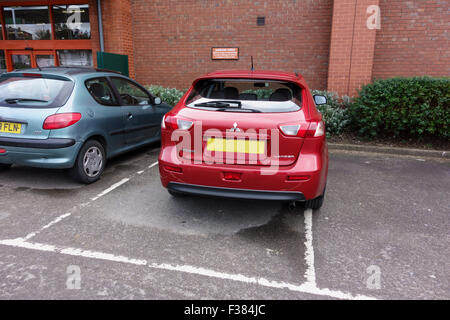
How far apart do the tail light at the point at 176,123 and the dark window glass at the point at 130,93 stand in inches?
92.6

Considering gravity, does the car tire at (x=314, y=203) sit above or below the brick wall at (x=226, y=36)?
below

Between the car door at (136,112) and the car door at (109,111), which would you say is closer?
the car door at (109,111)

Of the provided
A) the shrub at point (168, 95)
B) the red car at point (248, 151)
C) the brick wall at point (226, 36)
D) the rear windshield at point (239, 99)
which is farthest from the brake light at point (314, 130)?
the brick wall at point (226, 36)

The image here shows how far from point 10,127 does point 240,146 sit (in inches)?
121

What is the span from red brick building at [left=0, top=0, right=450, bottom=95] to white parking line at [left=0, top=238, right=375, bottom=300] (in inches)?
280

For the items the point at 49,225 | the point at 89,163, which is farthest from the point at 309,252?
the point at 89,163

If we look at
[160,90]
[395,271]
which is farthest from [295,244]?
[160,90]

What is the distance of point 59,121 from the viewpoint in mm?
4258

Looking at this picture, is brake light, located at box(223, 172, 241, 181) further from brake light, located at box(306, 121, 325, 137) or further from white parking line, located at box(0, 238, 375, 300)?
Result: white parking line, located at box(0, 238, 375, 300)

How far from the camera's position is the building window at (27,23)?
36.2ft

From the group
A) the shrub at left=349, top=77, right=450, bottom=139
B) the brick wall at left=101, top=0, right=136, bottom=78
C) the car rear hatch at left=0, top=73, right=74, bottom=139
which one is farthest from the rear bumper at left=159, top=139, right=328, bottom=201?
the brick wall at left=101, top=0, right=136, bottom=78

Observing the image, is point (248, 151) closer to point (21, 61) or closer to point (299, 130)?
point (299, 130)

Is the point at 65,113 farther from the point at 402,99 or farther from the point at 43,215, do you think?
the point at 402,99

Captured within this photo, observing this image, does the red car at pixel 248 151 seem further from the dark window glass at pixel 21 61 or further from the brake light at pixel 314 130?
the dark window glass at pixel 21 61
